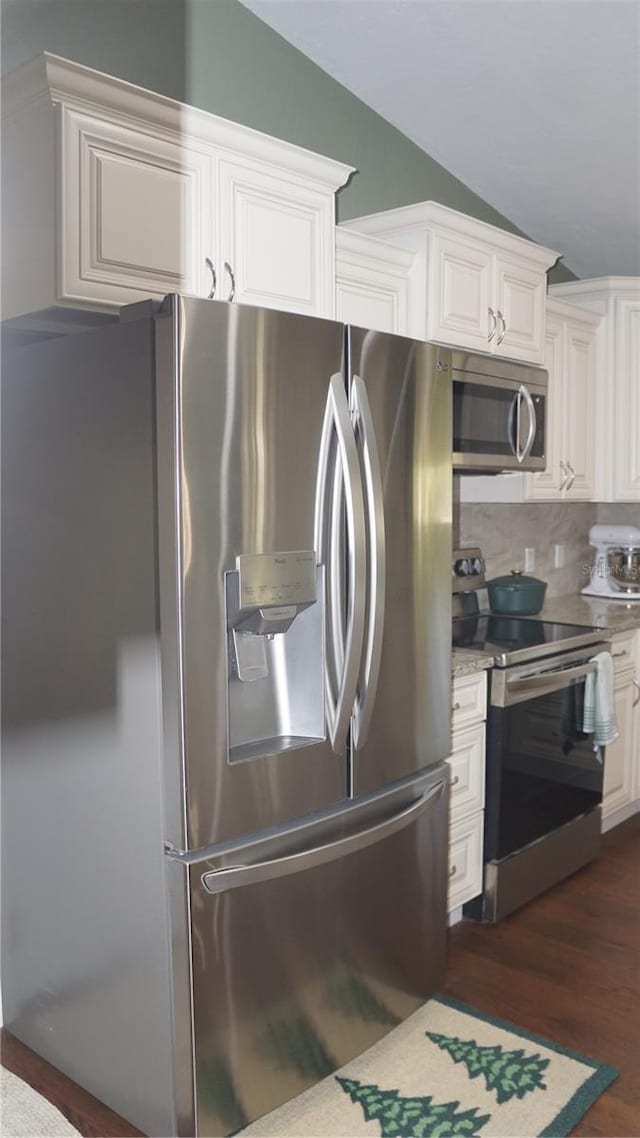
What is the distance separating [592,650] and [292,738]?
1.61 metres

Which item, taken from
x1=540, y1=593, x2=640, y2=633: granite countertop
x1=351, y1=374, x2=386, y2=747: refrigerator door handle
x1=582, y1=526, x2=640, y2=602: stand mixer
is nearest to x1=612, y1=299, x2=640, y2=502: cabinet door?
x1=582, y1=526, x2=640, y2=602: stand mixer

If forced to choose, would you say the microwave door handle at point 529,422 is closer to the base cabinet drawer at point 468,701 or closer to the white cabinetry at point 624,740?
the white cabinetry at point 624,740

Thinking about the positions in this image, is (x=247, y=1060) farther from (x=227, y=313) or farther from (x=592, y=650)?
(x=592, y=650)

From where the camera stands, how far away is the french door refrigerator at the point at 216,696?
1.86 meters

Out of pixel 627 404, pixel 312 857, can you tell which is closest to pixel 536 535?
pixel 627 404

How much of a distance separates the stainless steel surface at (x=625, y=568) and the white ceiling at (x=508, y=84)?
1454mm

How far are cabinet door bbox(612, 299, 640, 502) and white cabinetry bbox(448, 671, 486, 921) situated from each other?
1811 millimetres

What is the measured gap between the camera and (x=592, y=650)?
3334mm

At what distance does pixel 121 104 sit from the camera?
211 cm

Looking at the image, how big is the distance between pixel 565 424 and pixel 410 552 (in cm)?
202

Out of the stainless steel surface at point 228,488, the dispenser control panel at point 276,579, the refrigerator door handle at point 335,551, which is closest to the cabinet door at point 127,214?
the stainless steel surface at point 228,488

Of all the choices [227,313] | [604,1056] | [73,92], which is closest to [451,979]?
[604,1056]

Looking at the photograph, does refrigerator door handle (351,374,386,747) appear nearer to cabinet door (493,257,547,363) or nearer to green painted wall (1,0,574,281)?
green painted wall (1,0,574,281)

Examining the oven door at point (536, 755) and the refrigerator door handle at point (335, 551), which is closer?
the refrigerator door handle at point (335, 551)
